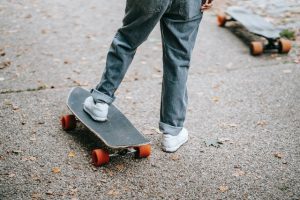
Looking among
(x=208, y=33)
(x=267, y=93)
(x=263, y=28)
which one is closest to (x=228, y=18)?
(x=208, y=33)

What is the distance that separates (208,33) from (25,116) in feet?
11.8

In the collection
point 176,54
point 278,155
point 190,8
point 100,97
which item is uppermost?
point 190,8

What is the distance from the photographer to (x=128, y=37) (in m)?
3.13

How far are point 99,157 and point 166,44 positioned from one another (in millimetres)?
1081

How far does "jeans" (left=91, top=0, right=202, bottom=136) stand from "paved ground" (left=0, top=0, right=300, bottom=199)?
0.51 meters

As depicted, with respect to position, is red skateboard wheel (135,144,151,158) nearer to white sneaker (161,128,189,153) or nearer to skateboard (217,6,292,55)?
white sneaker (161,128,189,153)

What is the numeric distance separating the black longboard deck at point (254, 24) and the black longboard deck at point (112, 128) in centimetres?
299

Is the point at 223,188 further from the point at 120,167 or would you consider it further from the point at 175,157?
the point at 120,167

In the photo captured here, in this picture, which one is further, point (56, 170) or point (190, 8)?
point (56, 170)

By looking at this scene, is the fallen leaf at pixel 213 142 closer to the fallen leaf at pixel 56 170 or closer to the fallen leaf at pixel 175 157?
the fallen leaf at pixel 175 157

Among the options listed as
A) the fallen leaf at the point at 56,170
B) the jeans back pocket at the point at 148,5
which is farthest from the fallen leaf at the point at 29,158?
the jeans back pocket at the point at 148,5

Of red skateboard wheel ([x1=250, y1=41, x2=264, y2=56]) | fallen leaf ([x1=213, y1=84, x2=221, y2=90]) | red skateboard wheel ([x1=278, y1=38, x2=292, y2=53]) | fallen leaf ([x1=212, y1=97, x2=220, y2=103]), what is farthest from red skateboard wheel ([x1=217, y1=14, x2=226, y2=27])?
fallen leaf ([x1=212, y1=97, x2=220, y2=103])

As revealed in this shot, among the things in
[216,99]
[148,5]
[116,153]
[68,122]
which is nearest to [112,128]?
[116,153]

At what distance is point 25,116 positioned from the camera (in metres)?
4.04
